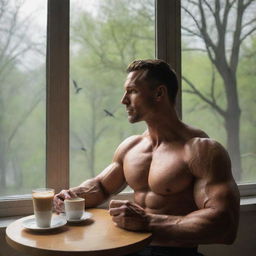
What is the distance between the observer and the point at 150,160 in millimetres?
1491

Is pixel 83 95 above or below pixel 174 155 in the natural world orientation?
above

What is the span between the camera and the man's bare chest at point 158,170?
1.36 m

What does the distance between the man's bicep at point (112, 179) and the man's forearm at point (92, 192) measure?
0.02 m

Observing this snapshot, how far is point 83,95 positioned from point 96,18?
39 centimetres

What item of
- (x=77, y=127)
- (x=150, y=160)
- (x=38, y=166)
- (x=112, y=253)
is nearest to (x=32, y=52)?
(x=77, y=127)

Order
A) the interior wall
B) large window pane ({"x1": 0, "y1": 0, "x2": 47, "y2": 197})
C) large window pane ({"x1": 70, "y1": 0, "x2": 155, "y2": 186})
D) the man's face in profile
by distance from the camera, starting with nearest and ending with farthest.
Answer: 1. the man's face in profile
2. large window pane ({"x1": 0, "y1": 0, "x2": 47, "y2": 197})
3. large window pane ({"x1": 70, "y1": 0, "x2": 155, "y2": 186})
4. the interior wall

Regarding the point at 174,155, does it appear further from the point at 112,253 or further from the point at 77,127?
the point at 77,127

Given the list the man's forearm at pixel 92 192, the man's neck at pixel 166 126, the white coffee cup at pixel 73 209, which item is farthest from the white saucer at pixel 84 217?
the man's neck at pixel 166 126

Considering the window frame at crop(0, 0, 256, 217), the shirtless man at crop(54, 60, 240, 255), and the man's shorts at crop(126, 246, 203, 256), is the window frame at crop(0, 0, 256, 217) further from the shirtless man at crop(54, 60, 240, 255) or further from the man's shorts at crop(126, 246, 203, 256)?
the man's shorts at crop(126, 246, 203, 256)

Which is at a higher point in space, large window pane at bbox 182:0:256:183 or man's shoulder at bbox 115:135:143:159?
large window pane at bbox 182:0:256:183

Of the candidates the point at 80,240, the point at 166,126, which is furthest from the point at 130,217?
the point at 166,126

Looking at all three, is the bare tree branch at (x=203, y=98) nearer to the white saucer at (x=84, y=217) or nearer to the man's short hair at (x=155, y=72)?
the man's short hair at (x=155, y=72)

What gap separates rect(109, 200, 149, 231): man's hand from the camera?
1.24 meters

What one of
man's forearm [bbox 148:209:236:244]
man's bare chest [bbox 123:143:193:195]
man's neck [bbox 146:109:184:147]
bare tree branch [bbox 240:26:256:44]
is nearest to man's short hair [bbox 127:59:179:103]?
man's neck [bbox 146:109:184:147]
